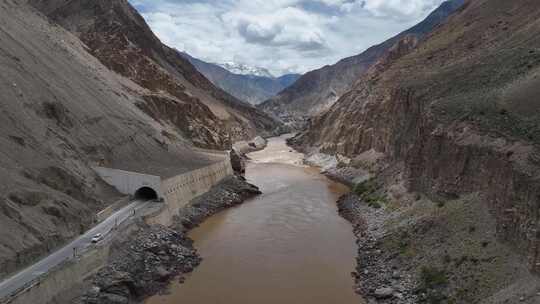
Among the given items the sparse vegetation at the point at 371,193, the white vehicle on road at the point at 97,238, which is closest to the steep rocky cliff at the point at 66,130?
the white vehicle on road at the point at 97,238

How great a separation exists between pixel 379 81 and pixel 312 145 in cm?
2285

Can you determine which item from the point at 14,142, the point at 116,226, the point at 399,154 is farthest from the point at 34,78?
the point at 399,154

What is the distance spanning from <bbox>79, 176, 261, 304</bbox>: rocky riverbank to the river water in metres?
0.80

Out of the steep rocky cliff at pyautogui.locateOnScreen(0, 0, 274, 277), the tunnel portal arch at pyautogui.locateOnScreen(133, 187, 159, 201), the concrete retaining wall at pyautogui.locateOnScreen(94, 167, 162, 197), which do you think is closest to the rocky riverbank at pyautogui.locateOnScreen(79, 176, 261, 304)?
the tunnel portal arch at pyautogui.locateOnScreen(133, 187, 159, 201)

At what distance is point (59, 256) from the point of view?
25.0m

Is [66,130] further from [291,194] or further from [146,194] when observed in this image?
[291,194]

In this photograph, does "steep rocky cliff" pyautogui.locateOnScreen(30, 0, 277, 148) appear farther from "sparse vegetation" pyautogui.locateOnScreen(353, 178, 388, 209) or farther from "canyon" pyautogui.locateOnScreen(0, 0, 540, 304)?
"sparse vegetation" pyautogui.locateOnScreen(353, 178, 388, 209)

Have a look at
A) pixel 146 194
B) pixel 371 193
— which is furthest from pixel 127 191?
pixel 371 193

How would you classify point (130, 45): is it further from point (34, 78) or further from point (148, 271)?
point (148, 271)

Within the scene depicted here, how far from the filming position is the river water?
26.4 m

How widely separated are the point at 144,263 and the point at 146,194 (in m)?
11.7

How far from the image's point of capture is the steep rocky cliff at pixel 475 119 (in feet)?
75.2

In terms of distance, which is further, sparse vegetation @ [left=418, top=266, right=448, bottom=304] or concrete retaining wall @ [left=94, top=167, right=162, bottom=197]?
concrete retaining wall @ [left=94, top=167, right=162, bottom=197]

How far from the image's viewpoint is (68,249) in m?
26.2
